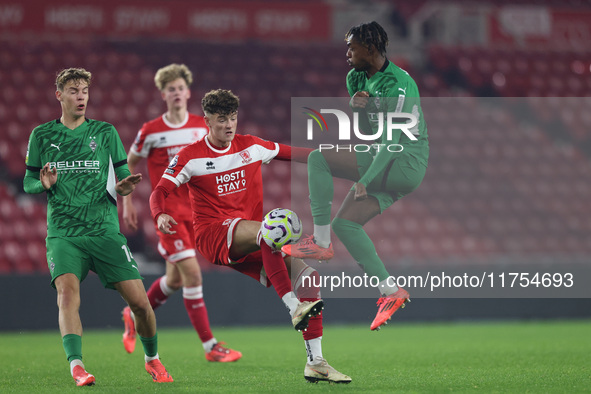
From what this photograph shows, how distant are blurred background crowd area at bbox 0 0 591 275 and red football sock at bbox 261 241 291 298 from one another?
17.1 ft

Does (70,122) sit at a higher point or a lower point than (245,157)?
higher

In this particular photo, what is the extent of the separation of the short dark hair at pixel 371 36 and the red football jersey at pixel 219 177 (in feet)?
3.44

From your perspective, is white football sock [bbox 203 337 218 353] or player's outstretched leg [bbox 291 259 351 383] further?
white football sock [bbox 203 337 218 353]

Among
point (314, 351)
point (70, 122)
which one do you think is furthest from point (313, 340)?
point (70, 122)

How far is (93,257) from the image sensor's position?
520 centimetres

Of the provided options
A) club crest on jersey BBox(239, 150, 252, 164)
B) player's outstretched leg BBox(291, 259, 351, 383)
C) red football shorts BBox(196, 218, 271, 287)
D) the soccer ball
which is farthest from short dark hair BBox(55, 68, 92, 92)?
player's outstretched leg BBox(291, 259, 351, 383)

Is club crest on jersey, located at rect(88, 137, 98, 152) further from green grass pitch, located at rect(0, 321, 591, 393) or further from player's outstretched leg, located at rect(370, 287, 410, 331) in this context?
player's outstretched leg, located at rect(370, 287, 410, 331)

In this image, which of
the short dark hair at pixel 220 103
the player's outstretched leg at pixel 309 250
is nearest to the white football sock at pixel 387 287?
the player's outstretched leg at pixel 309 250

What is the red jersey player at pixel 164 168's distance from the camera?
271 inches

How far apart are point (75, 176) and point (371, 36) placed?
2.22 m

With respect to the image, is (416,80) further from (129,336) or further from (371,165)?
(371,165)

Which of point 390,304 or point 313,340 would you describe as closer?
point 313,340

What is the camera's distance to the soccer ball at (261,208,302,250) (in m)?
4.85

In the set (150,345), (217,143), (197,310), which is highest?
(217,143)
